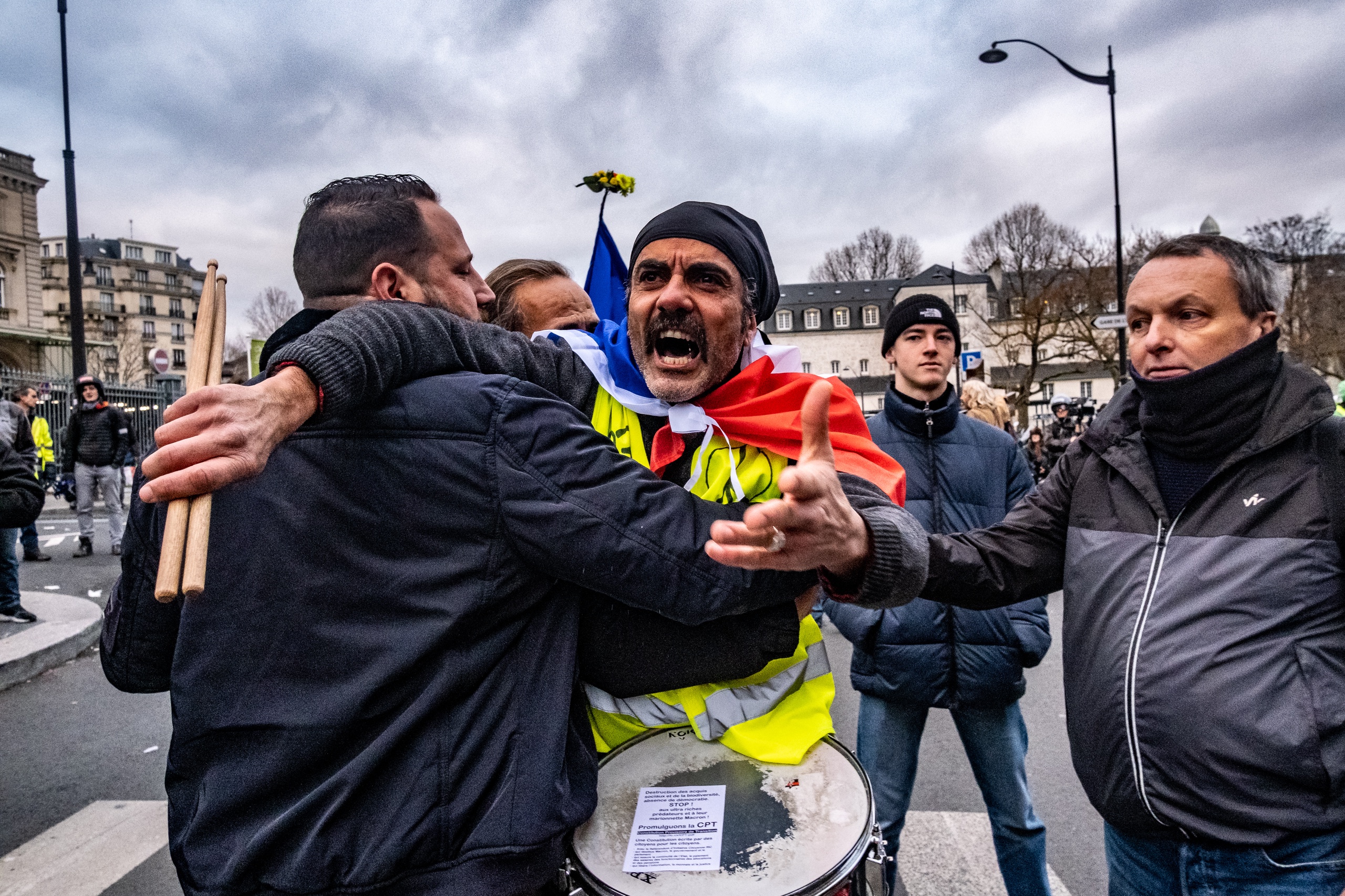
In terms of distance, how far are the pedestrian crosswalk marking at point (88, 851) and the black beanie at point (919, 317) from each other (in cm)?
342

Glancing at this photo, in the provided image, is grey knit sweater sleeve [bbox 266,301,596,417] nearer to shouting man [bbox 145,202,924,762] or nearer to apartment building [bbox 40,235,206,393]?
shouting man [bbox 145,202,924,762]

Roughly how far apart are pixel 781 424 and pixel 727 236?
23.3 inches

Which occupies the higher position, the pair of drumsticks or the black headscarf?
the black headscarf

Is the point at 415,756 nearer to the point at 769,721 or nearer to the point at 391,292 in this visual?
the point at 769,721

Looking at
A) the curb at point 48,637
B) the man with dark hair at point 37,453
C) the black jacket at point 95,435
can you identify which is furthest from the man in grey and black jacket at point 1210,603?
the black jacket at point 95,435

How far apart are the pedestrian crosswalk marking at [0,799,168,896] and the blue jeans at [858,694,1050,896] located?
262cm

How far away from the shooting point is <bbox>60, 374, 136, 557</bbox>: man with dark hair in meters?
11.0

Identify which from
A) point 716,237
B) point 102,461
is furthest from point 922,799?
point 102,461

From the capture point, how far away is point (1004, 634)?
120 inches

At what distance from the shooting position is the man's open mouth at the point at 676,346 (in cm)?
201

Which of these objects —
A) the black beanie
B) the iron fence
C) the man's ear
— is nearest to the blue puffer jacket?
the black beanie

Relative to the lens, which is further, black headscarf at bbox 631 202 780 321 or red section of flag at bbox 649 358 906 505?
black headscarf at bbox 631 202 780 321

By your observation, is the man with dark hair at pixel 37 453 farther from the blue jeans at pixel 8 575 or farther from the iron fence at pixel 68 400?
the iron fence at pixel 68 400

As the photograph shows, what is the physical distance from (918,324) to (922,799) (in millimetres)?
2339
